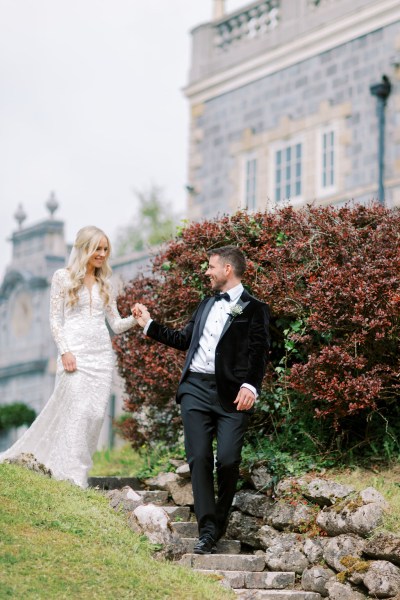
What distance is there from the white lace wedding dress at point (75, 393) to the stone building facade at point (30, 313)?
18936 mm

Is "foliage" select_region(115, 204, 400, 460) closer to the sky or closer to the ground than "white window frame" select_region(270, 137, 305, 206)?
closer to the ground

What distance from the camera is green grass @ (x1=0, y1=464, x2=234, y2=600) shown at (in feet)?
19.4

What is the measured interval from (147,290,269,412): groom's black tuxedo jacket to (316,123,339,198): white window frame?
1036 centimetres

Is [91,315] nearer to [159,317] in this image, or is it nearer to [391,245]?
[159,317]

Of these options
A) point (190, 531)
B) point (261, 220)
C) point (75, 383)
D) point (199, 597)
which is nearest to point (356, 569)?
point (199, 597)

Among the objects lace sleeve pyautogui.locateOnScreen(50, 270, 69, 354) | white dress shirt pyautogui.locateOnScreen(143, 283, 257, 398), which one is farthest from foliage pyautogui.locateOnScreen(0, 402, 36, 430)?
white dress shirt pyautogui.locateOnScreen(143, 283, 257, 398)

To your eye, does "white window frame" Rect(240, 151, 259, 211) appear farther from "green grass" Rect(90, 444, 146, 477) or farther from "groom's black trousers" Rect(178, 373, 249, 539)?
"groom's black trousers" Rect(178, 373, 249, 539)

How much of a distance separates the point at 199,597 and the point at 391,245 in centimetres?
348

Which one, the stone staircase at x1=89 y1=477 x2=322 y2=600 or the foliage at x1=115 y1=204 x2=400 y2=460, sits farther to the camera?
the foliage at x1=115 y1=204 x2=400 y2=460

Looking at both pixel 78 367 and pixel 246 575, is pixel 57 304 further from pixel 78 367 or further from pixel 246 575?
pixel 246 575

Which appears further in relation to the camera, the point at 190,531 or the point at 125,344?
the point at 125,344

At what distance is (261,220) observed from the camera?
911 cm

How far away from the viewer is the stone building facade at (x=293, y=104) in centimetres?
1702

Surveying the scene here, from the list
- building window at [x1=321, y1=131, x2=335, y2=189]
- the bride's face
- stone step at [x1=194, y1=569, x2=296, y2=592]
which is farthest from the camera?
building window at [x1=321, y1=131, x2=335, y2=189]
